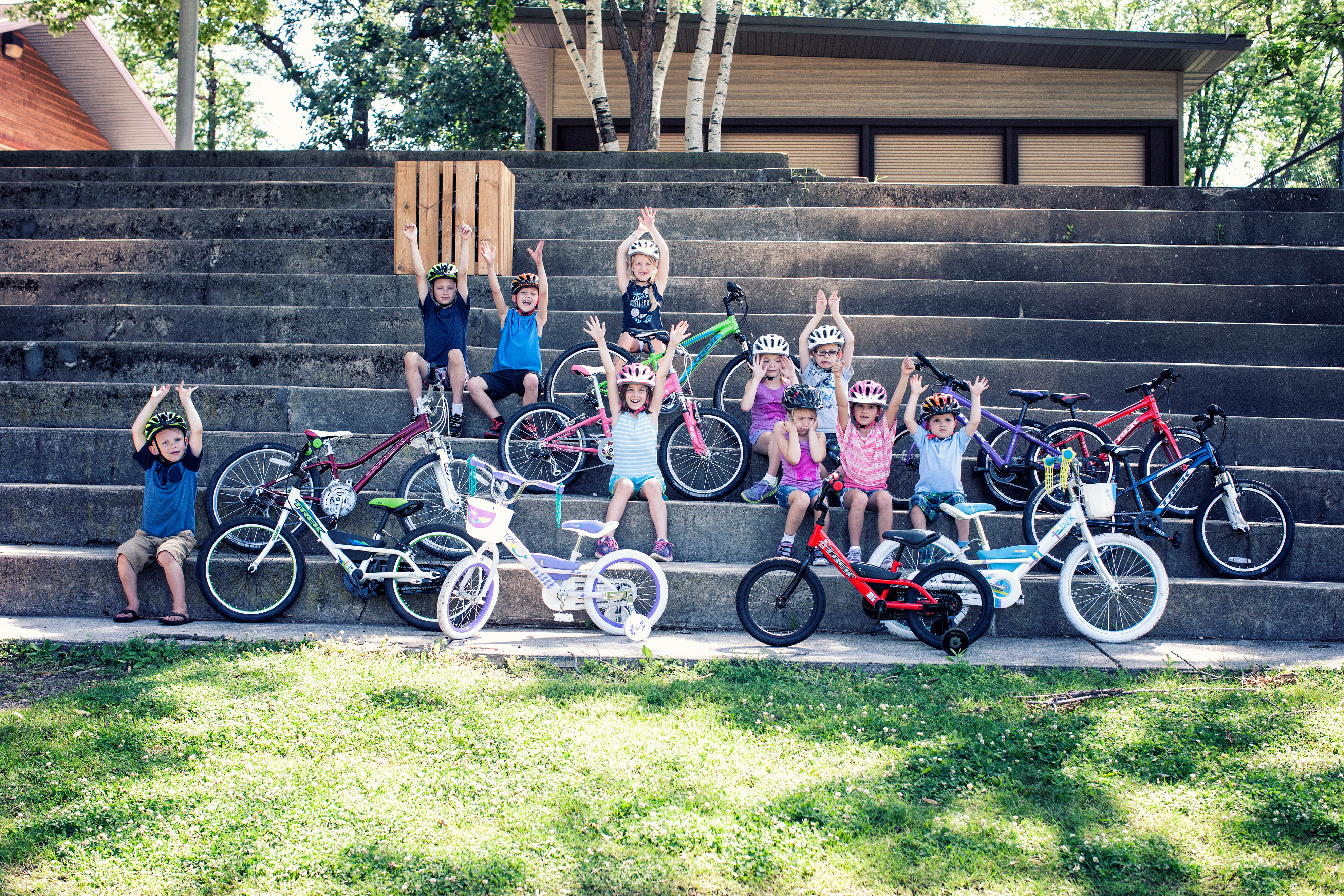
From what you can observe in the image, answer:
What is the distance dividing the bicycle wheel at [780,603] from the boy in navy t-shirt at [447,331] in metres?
3.11

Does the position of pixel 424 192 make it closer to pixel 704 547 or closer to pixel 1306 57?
pixel 704 547

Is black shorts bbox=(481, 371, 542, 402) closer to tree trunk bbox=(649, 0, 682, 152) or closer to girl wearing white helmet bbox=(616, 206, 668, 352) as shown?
girl wearing white helmet bbox=(616, 206, 668, 352)

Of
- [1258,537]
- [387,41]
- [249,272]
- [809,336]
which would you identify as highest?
[387,41]

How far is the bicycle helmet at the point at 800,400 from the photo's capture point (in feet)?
21.8

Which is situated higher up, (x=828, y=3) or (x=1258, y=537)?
(x=828, y=3)

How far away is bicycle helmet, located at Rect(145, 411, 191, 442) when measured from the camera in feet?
21.0

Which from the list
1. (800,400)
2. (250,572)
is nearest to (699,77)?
(800,400)

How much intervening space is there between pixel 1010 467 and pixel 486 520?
385cm

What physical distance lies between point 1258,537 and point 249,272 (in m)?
9.70

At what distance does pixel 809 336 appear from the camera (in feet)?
24.8

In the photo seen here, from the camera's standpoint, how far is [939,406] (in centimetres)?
685

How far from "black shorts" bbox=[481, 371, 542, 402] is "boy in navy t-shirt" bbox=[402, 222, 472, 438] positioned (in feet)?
0.82

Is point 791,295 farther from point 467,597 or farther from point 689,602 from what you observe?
point 467,597

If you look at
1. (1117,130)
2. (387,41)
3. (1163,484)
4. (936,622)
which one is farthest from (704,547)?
(387,41)
